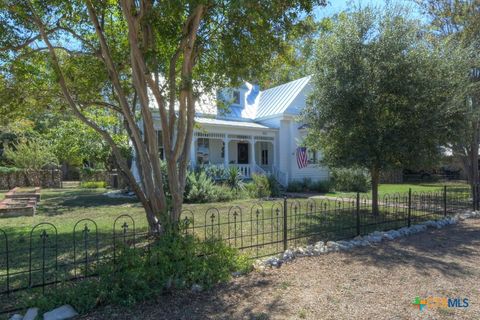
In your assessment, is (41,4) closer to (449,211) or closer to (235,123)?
(449,211)

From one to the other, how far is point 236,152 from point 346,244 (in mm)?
17341

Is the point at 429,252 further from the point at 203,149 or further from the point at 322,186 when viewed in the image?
the point at 203,149

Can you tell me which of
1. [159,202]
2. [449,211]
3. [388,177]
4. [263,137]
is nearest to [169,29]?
[159,202]

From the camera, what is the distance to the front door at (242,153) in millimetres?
24156

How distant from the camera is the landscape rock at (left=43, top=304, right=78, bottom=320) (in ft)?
12.1

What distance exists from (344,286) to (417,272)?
1.40 meters

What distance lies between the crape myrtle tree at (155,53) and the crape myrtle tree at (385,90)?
3.03 m

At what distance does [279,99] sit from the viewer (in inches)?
892

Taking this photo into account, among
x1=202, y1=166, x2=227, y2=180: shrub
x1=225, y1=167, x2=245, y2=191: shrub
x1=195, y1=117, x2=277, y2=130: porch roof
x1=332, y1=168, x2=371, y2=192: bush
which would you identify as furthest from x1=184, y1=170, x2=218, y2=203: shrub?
x1=332, y1=168, x2=371, y2=192: bush

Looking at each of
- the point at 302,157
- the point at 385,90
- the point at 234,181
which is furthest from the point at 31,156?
the point at 385,90

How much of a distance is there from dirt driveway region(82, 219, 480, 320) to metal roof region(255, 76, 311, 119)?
51.0 ft

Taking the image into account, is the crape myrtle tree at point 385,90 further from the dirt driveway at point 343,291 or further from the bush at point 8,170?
the bush at point 8,170

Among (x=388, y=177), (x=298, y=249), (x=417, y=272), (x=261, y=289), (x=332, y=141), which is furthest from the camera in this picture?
(x=388, y=177)

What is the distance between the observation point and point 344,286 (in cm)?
481
